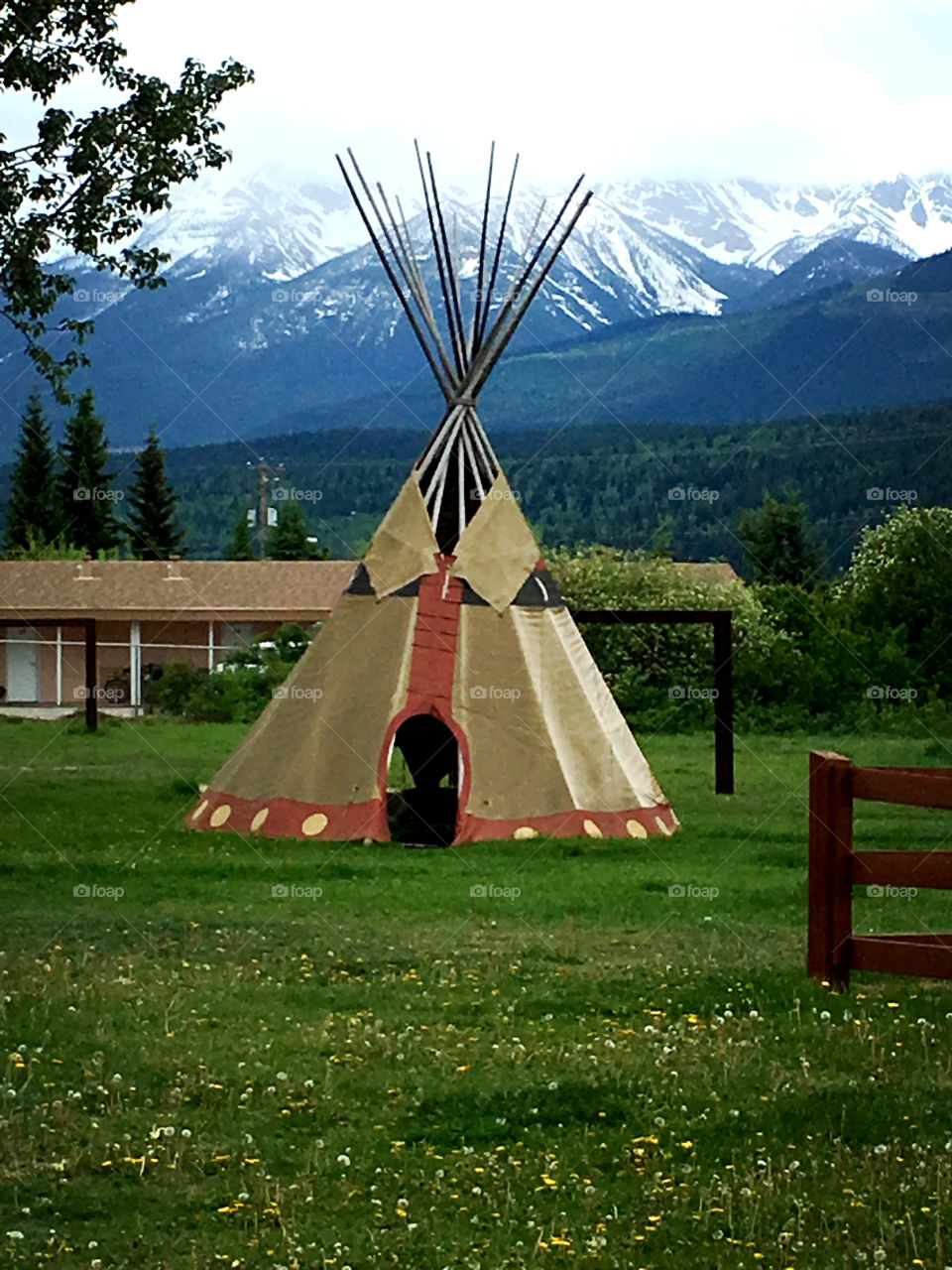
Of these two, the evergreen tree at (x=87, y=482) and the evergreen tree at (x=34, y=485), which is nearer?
the evergreen tree at (x=87, y=482)

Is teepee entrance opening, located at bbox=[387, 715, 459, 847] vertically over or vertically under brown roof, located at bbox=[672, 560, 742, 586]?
under

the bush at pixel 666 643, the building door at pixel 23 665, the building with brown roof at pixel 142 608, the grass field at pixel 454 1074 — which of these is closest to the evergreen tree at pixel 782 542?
the building with brown roof at pixel 142 608

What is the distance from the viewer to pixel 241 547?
219 ft

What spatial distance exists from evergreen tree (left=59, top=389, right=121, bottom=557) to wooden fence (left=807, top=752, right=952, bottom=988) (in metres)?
56.7

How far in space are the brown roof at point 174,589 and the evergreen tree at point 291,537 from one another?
13.0 m

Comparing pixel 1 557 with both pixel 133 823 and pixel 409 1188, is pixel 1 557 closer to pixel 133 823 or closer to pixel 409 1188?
pixel 133 823

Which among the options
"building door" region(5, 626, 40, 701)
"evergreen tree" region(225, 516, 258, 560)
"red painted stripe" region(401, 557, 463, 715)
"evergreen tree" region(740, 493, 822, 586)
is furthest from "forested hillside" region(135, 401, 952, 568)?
"red painted stripe" region(401, 557, 463, 715)

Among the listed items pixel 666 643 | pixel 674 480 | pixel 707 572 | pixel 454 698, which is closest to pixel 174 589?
pixel 707 572

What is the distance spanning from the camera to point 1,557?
58.2 meters

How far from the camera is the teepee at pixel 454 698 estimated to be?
13.8m

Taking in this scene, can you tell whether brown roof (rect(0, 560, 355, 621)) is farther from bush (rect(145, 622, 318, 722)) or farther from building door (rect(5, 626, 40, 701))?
bush (rect(145, 622, 318, 722))

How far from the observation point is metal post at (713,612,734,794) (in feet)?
58.4

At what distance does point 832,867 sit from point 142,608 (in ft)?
127

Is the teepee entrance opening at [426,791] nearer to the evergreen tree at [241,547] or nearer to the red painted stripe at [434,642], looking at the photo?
the red painted stripe at [434,642]
